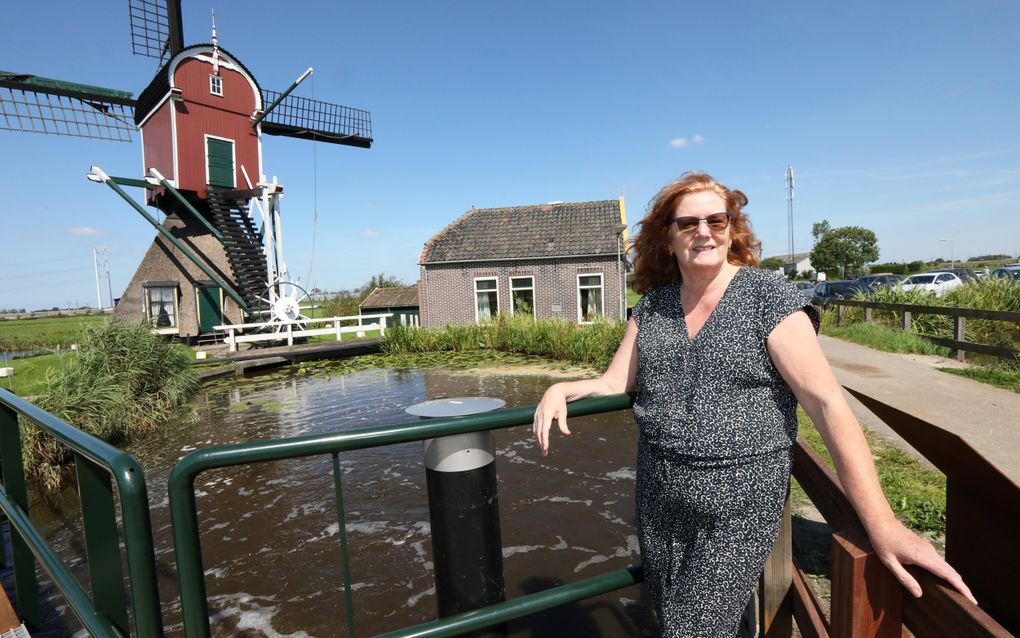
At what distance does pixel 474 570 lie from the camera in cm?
166

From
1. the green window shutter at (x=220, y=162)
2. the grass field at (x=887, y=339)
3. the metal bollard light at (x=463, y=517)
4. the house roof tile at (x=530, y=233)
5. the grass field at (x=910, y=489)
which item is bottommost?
the grass field at (x=910, y=489)

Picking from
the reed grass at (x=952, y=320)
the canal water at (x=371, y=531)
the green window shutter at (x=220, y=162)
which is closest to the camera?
the canal water at (x=371, y=531)

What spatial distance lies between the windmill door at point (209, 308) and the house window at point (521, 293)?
996 cm

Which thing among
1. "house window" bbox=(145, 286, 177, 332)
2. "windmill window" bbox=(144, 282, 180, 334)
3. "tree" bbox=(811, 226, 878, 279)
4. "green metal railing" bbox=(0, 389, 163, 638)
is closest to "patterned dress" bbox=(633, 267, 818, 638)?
"green metal railing" bbox=(0, 389, 163, 638)

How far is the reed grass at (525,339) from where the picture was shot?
11.9 metres

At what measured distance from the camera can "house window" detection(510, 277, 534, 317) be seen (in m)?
18.4

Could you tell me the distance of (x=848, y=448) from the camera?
1.14 metres

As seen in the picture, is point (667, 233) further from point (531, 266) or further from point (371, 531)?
point (531, 266)

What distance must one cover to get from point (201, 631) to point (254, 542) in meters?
3.97

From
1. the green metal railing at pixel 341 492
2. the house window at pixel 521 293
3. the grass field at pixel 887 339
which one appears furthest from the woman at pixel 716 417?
the house window at pixel 521 293

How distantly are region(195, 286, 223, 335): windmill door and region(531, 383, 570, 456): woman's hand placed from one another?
61.6 feet

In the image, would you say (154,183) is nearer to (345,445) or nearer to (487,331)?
(487,331)

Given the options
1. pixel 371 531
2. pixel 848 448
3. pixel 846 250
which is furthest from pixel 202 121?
pixel 846 250

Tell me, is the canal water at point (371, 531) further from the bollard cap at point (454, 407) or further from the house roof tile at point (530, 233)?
the house roof tile at point (530, 233)
